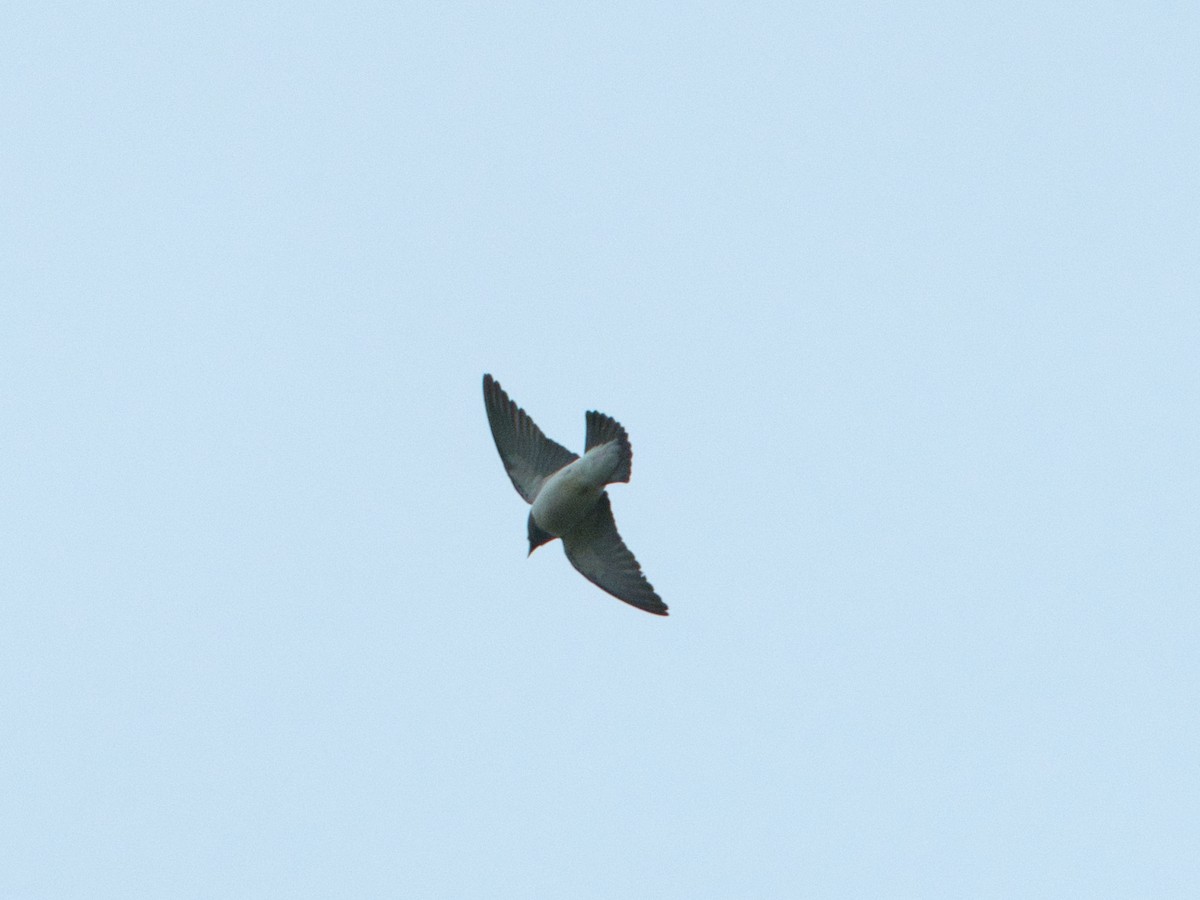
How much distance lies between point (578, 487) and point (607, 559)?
87 cm

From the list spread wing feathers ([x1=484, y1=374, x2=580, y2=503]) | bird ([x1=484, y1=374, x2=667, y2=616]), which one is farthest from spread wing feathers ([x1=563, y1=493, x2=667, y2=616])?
spread wing feathers ([x1=484, y1=374, x2=580, y2=503])

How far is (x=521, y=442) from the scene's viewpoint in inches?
532

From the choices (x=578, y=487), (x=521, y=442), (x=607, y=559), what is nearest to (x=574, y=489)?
(x=578, y=487)

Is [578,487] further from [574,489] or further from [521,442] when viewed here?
[521,442]

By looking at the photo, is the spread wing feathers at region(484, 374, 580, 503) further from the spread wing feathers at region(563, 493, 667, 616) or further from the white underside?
the spread wing feathers at region(563, 493, 667, 616)

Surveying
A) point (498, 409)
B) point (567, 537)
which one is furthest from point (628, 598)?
point (498, 409)

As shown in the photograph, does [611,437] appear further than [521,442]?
No

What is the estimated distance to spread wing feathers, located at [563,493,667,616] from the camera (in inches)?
516

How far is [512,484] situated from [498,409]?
0.67 metres

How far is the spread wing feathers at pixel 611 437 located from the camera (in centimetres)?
1259

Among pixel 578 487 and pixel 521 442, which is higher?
pixel 521 442

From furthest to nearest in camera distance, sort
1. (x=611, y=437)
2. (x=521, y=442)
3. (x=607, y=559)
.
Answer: (x=521, y=442) < (x=607, y=559) < (x=611, y=437)

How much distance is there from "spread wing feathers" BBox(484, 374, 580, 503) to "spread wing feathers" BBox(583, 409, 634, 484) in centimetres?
68

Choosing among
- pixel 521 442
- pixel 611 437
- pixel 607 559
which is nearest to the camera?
pixel 611 437
